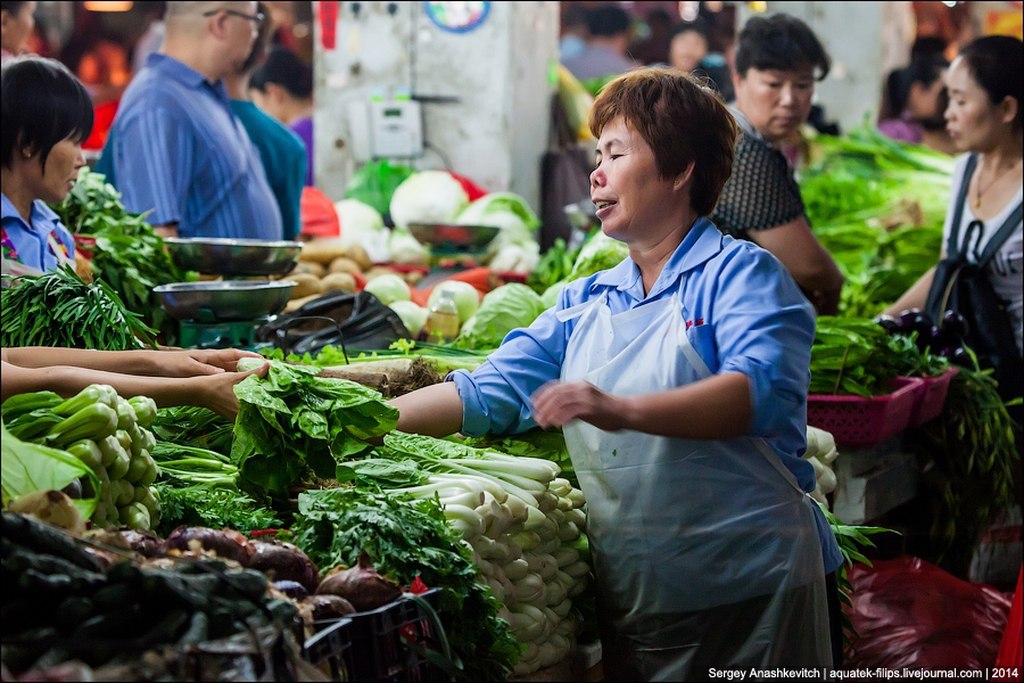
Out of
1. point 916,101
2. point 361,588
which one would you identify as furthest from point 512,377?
point 916,101

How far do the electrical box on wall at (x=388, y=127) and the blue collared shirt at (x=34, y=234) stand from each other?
4.38m

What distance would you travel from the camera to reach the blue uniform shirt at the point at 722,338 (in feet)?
8.16

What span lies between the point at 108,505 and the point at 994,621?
3373mm

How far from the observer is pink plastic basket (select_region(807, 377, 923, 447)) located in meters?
4.58

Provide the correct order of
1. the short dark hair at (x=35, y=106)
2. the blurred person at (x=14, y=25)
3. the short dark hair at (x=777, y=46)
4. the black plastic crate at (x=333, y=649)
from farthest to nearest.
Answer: the blurred person at (x=14, y=25) → the short dark hair at (x=777, y=46) → the short dark hair at (x=35, y=106) → the black plastic crate at (x=333, y=649)

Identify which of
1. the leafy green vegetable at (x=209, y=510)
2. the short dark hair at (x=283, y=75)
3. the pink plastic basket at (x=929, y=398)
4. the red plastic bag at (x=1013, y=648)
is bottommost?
the red plastic bag at (x=1013, y=648)

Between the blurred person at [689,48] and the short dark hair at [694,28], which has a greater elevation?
the short dark hair at [694,28]

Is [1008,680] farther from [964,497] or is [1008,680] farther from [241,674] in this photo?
[241,674]

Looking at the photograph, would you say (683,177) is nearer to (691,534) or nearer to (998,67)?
(691,534)

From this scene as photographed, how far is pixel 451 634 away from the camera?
7.77ft

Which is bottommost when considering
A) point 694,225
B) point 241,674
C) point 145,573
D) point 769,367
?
Answer: point 241,674

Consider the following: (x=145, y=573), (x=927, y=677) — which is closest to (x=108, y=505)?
(x=145, y=573)

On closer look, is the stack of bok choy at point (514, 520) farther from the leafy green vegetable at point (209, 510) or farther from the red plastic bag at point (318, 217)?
the red plastic bag at point (318, 217)

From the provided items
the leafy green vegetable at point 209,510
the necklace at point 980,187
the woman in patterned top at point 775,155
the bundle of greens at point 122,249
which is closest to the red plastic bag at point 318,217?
the bundle of greens at point 122,249
